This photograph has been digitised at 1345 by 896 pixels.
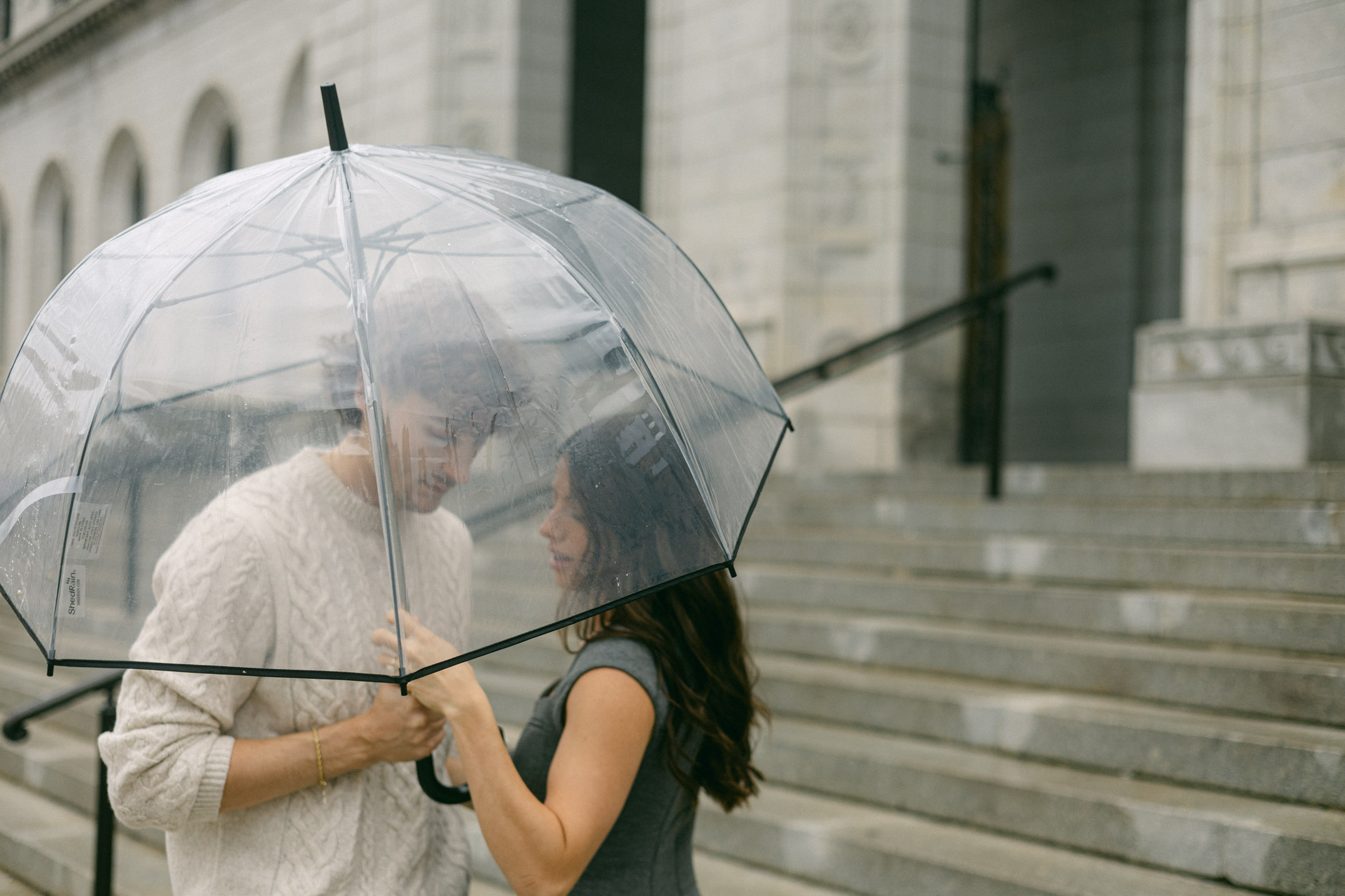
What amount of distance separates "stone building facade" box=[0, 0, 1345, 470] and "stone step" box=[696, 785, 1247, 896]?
106 inches

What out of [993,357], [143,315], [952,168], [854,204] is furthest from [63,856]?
[952,168]

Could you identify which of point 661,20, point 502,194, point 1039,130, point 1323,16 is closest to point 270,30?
point 661,20

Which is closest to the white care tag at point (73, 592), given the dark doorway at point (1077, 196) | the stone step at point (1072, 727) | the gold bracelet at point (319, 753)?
the gold bracelet at point (319, 753)

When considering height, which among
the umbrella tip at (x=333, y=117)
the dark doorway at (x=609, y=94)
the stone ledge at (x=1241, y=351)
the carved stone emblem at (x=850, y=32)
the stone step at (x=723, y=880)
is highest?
the dark doorway at (x=609, y=94)

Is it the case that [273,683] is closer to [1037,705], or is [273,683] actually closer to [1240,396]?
[1037,705]

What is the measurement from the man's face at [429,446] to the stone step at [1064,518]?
150 inches

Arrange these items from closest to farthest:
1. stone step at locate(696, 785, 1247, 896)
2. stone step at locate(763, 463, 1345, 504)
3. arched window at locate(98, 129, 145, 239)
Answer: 1. stone step at locate(696, 785, 1247, 896)
2. stone step at locate(763, 463, 1345, 504)
3. arched window at locate(98, 129, 145, 239)

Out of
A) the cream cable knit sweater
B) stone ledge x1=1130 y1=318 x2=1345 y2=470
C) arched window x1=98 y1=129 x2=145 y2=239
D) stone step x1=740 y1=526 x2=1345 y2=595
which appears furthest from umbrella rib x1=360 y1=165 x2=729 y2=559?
arched window x1=98 y1=129 x2=145 y2=239

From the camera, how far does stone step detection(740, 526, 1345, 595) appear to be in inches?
166

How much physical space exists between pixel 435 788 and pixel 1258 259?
5344 mm

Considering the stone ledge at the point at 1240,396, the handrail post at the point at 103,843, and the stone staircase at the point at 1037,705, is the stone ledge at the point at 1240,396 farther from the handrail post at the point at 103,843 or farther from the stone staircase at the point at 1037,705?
the handrail post at the point at 103,843

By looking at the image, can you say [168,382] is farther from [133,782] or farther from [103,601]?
[133,782]

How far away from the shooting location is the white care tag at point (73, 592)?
170 centimetres

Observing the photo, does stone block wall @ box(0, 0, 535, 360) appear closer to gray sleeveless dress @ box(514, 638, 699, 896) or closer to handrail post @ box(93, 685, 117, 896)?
handrail post @ box(93, 685, 117, 896)
